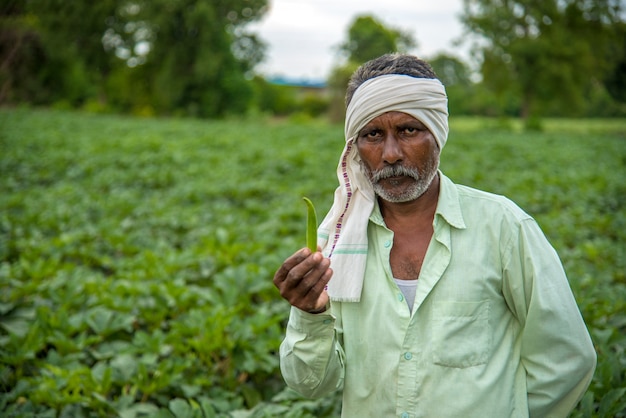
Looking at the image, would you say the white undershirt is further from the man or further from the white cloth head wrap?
the white cloth head wrap

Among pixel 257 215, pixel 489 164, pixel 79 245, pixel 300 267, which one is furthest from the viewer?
pixel 489 164

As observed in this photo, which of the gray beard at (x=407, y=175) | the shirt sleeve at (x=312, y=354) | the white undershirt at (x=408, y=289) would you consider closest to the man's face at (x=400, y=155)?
the gray beard at (x=407, y=175)

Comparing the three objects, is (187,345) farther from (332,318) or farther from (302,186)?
(302,186)

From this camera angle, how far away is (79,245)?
20.7ft

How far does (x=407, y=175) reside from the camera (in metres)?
2.02

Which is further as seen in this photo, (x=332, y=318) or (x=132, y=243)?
(x=132, y=243)

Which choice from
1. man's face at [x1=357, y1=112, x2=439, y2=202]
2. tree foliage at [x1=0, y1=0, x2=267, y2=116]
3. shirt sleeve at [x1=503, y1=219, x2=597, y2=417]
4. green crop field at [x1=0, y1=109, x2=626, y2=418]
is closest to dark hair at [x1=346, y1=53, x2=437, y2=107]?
man's face at [x1=357, y1=112, x2=439, y2=202]

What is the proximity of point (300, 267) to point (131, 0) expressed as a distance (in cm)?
4121

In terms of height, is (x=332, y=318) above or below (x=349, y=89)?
below

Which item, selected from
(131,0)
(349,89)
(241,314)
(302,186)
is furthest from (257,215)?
(131,0)

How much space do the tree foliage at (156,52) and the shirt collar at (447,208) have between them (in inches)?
1447

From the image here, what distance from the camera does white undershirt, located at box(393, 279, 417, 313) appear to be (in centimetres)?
199

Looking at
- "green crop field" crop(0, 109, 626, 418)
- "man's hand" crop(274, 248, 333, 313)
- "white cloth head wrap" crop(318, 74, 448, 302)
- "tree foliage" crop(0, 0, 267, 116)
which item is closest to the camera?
"man's hand" crop(274, 248, 333, 313)

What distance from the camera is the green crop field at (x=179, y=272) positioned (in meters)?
3.20
